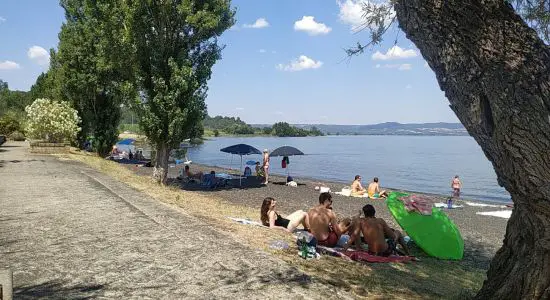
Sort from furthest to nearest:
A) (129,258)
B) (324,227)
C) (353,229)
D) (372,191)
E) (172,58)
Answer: (372,191)
(172,58)
(324,227)
(353,229)
(129,258)

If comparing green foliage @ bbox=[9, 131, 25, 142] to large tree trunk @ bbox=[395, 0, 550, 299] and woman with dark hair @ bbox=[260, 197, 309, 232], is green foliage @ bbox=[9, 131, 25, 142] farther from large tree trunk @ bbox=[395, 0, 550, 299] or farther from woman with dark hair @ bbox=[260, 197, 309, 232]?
large tree trunk @ bbox=[395, 0, 550, 299]

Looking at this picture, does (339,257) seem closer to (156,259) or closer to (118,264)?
(156,259)

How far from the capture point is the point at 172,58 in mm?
18922

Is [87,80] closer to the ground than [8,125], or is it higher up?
higher up

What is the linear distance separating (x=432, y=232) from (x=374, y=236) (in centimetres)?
231

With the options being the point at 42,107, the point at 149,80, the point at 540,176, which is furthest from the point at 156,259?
the point at 42,107

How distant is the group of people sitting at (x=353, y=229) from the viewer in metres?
8.51

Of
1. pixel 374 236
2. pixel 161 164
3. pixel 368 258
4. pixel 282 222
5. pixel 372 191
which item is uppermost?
pixel 161 164

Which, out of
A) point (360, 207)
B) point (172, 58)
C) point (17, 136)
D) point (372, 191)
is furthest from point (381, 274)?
point (17, 136)

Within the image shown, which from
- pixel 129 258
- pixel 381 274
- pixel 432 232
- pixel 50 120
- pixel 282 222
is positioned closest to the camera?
pixel 129 258

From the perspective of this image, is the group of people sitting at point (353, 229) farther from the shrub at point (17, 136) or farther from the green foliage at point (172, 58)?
the shrub at point (17, 136)

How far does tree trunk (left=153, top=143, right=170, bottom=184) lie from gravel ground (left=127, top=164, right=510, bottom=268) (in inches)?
90.1

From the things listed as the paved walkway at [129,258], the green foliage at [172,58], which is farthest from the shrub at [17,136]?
the paved walkway at [129,258]

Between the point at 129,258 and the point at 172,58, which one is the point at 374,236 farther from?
the point at 172,58
